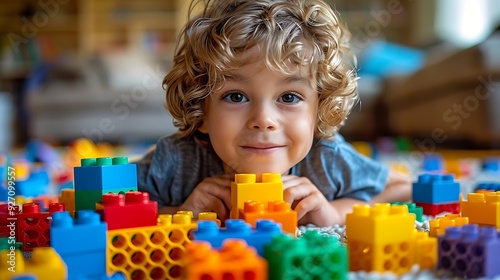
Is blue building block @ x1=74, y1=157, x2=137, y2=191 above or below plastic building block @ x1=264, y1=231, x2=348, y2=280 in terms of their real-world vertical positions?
above

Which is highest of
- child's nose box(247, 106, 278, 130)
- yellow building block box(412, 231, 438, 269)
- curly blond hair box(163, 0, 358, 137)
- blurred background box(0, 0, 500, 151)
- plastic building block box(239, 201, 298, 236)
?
blurred background box(0, 0, 500, 151)

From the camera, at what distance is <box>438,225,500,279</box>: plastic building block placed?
637 mm

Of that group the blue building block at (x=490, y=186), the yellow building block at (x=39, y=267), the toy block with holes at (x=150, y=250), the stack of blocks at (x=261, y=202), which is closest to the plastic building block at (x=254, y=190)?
the stack of blocks at (x=261, y=202)

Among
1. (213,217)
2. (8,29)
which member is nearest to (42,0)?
(8,29)

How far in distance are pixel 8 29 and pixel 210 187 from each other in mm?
4468

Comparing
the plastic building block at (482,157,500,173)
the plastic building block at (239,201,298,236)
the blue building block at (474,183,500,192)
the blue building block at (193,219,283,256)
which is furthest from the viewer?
the plastic building block at (482,157,500,173)

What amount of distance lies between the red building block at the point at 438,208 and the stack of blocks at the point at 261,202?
1.29 feet

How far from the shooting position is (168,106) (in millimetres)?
1055

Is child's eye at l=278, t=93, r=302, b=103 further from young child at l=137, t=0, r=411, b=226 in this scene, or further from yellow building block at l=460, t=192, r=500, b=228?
yellow building block at l=460, t=192, r=500, b=228

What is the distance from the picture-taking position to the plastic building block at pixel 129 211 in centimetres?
72

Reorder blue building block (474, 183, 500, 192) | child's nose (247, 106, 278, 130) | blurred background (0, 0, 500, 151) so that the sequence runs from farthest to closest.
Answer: blurred background (0, 0, 500, 151)
blue building block (474, 183, 500, 192)
child's nose (247, 106, 278, 130)

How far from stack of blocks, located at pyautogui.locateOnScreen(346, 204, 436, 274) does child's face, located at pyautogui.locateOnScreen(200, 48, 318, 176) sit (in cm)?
25

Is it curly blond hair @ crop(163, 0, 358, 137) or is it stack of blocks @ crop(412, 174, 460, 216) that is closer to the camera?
curly blond hair @ crop(163, 0, 358, 137)

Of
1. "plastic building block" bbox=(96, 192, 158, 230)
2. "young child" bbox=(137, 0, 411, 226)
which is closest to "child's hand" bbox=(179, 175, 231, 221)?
"young child" bbox=(137, 0, 411, 226)
